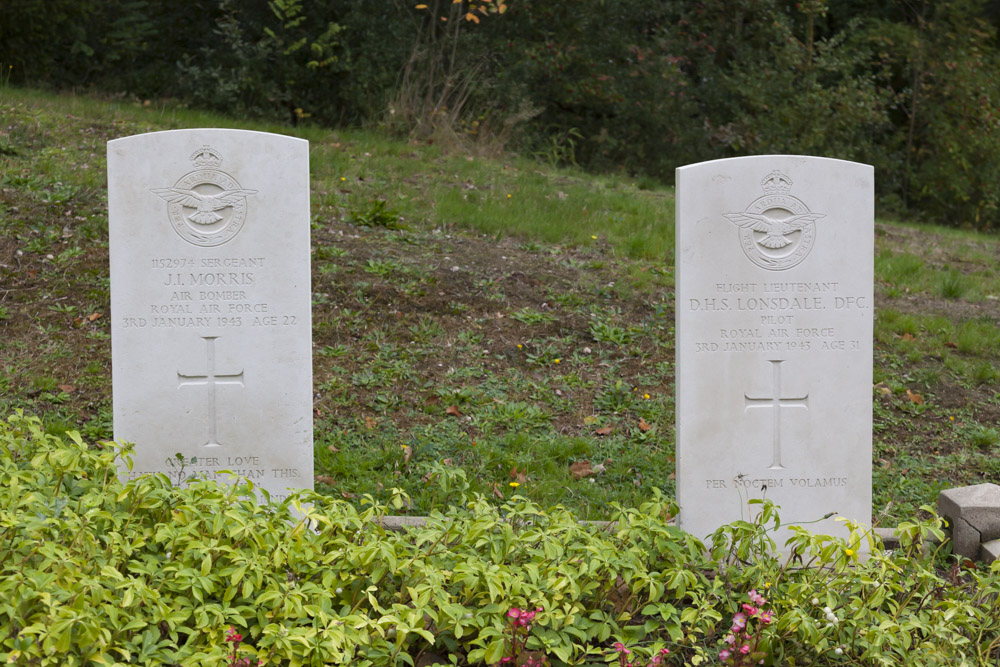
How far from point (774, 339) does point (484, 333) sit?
2945 mm

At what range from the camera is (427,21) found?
47.4 ft

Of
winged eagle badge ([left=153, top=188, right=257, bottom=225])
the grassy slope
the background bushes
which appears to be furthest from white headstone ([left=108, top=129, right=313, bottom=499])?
the background bushes

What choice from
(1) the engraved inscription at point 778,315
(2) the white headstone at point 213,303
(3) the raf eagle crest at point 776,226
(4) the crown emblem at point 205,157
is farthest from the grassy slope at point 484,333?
(4) the crown emblem at point 205,157

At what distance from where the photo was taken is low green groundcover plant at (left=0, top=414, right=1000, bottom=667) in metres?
3.05

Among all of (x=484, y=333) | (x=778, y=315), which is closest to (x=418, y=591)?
(x=778, y=315)

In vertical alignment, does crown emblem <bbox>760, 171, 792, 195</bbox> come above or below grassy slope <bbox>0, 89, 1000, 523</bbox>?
above

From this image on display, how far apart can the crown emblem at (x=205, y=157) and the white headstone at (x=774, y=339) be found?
7.10ft

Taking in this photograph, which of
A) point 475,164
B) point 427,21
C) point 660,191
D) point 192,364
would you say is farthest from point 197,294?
point 427,21

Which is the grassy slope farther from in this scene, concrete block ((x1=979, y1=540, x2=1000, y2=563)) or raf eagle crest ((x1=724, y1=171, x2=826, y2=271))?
raf eagle crest ((x1=724, y1=171, x2=826, y2=271))

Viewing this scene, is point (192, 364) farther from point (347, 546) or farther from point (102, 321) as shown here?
point (102, 321)

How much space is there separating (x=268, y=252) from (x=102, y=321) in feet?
9.26

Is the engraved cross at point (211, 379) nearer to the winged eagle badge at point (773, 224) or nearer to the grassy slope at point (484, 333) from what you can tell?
the grassy slope at point (484, 333)

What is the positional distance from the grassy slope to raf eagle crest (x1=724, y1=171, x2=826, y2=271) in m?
1.24

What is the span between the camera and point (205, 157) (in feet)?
14.4
